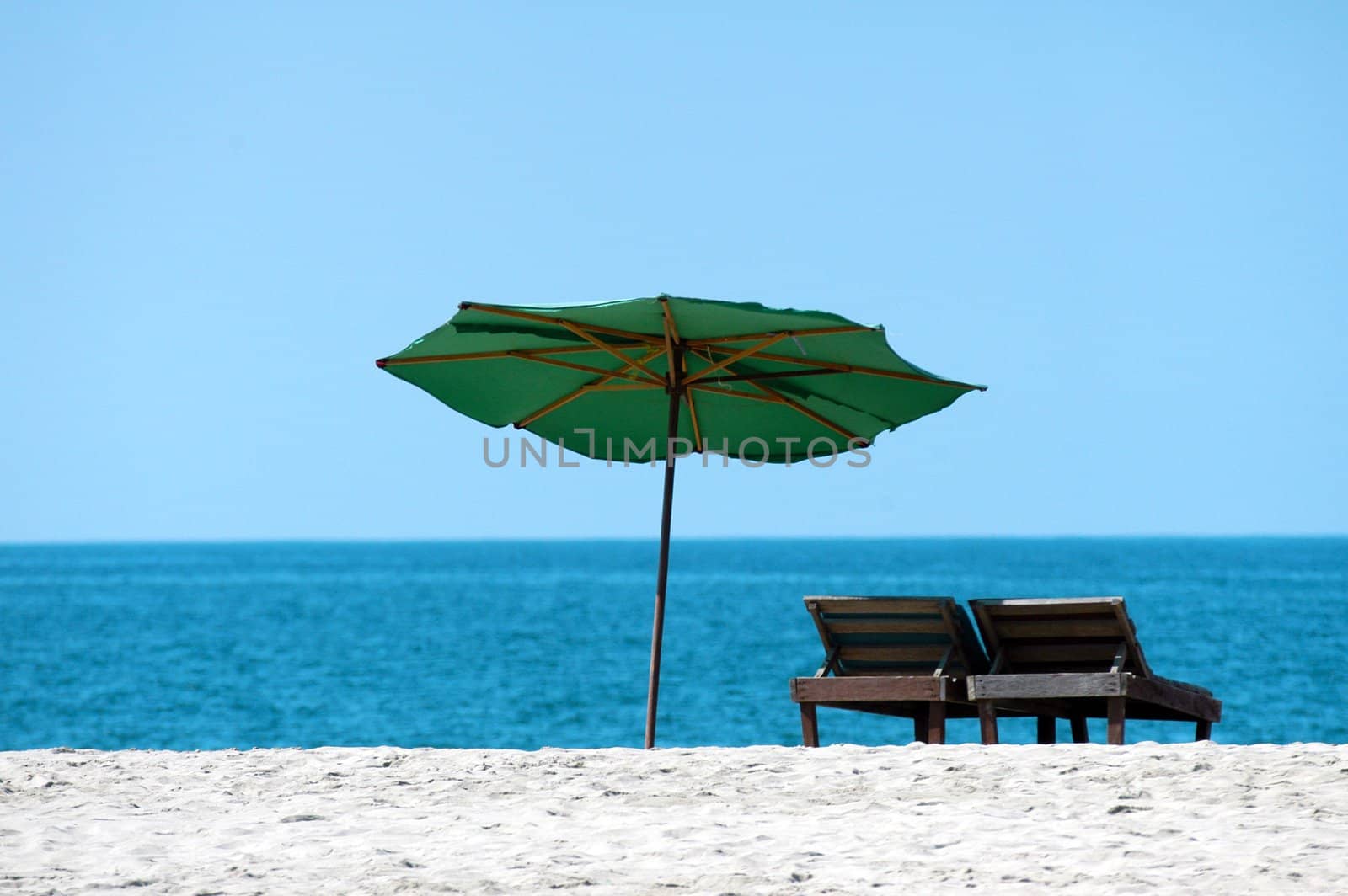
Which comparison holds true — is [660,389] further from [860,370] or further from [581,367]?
[860,370]

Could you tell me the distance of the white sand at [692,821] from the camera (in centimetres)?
419

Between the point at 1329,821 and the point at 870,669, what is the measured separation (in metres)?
2.44

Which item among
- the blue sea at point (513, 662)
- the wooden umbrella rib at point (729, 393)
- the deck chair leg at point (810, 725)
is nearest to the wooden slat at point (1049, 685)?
the deck chair leg at point (810, 725)

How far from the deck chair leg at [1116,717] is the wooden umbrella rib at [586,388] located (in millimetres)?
2457

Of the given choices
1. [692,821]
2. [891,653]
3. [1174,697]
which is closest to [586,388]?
[891,653]

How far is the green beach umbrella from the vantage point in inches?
250

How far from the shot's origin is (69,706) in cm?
3009

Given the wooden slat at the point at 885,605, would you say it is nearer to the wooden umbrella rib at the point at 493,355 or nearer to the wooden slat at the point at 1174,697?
the wooden slat at the point at 1174,697

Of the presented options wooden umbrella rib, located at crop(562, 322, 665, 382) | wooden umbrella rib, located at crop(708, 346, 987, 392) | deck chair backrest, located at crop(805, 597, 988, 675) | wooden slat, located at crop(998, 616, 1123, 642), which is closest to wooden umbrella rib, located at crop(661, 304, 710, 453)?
wooden umbrella rib, located at crop(562, 322, 665, 382)

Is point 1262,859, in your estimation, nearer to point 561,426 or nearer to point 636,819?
point 636,819

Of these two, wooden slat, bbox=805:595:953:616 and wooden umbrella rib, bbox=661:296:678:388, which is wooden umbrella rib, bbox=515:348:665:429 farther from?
wooden slat, bbox=805:595:953:616

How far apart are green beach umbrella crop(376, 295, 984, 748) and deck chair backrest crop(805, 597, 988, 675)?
802mm

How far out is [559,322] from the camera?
21.2 feet

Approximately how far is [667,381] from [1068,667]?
223 cm
